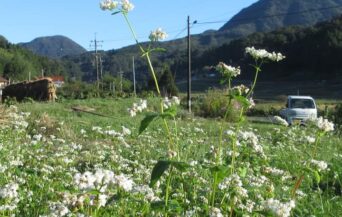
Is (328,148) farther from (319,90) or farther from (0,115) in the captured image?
(319,90)

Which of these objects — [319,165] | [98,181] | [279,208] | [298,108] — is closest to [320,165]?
[319,165]

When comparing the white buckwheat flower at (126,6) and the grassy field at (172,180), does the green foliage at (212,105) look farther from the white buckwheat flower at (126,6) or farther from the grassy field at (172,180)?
the white buckwheat flower at (126,6)

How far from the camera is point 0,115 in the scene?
480 inches

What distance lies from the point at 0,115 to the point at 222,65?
30.2ft

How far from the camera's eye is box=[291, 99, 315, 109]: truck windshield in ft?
94.5

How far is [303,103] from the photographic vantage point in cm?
2912

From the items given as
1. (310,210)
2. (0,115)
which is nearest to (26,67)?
(0,115)

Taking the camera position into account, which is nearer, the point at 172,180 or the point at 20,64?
the point at 172,180

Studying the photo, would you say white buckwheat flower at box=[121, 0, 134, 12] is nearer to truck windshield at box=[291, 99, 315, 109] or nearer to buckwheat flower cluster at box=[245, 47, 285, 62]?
buckwheat flower cluster at box=[245, 47, 285, 62]

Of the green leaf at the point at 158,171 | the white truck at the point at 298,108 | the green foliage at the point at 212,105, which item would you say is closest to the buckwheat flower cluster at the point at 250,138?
the green leaf at the point at 158,171

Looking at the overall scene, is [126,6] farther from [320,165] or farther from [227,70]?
[320,165]

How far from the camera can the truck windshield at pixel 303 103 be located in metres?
28.8

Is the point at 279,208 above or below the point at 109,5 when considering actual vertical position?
below

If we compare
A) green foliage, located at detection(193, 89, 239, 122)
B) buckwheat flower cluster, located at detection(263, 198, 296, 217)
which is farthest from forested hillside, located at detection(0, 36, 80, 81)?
buckwheat flower cluster, located at detection(263, 198, 296, 217)
